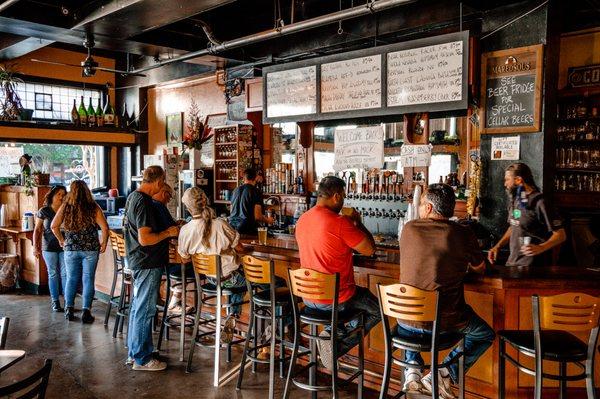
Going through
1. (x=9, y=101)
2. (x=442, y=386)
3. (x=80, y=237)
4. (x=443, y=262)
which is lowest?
(x=442, y=386)

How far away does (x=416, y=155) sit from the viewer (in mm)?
5609

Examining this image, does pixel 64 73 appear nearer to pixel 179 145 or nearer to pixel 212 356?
pixel 179 145

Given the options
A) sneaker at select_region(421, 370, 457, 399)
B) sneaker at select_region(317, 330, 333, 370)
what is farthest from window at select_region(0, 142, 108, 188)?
sneaker at select_region(421, 370, 457, 399)

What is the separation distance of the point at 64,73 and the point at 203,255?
666cm

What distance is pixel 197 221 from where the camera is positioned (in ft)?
14.4

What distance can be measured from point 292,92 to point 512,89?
237 cm

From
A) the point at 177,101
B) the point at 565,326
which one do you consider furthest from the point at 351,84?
the point at 177,101

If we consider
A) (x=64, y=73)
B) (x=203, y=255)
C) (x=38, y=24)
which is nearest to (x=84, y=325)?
(x=203, y=255)

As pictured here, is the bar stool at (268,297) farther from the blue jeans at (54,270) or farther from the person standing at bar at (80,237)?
the blue jeans at (54,270)

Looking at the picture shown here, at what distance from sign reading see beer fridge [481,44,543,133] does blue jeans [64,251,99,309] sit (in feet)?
15.1

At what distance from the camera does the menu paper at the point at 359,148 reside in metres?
5.80

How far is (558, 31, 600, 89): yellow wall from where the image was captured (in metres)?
6.21

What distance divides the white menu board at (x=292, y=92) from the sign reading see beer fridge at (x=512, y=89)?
5.91 ft

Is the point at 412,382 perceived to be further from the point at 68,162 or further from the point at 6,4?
the point at 68,162
